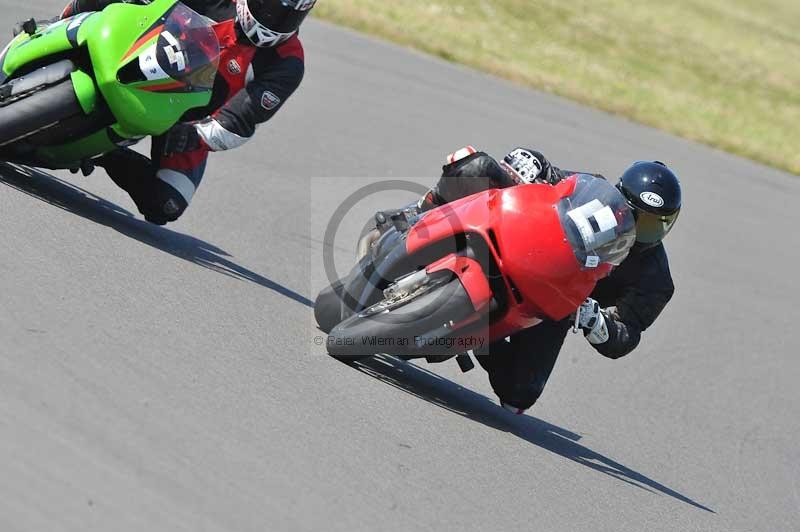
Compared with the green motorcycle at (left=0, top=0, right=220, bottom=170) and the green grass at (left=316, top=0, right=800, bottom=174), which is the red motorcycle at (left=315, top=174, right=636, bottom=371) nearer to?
the green motorcycle at (left=0, top=0, right=220, bottom=170)

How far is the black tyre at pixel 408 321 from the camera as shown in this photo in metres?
5.81

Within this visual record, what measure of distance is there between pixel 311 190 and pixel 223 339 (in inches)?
173

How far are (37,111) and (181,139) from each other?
100 centimetres

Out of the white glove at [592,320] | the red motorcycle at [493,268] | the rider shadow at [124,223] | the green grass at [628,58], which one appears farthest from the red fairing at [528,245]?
the green grass at [628,58]

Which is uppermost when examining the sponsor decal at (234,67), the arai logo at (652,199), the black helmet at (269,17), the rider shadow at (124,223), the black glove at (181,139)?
the black helmet at (269,17)

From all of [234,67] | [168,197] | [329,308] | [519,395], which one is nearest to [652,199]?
[519,395]

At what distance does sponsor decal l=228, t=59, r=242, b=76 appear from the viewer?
724cm

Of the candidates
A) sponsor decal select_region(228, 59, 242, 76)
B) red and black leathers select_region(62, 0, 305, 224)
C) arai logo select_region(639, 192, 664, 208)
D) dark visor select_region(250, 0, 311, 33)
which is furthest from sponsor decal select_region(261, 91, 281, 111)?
arai logo select_region(639, 192, 664, 208)

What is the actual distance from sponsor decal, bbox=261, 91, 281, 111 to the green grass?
996 cm

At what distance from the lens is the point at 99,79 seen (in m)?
6.50

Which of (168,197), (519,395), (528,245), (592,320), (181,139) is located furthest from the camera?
(168,197)

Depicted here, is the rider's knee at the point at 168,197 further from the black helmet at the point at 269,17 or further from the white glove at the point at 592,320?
the white glove at the point at 592,320

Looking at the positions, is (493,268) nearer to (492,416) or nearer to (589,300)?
(589,300)

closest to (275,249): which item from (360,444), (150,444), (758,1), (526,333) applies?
(526,333)
